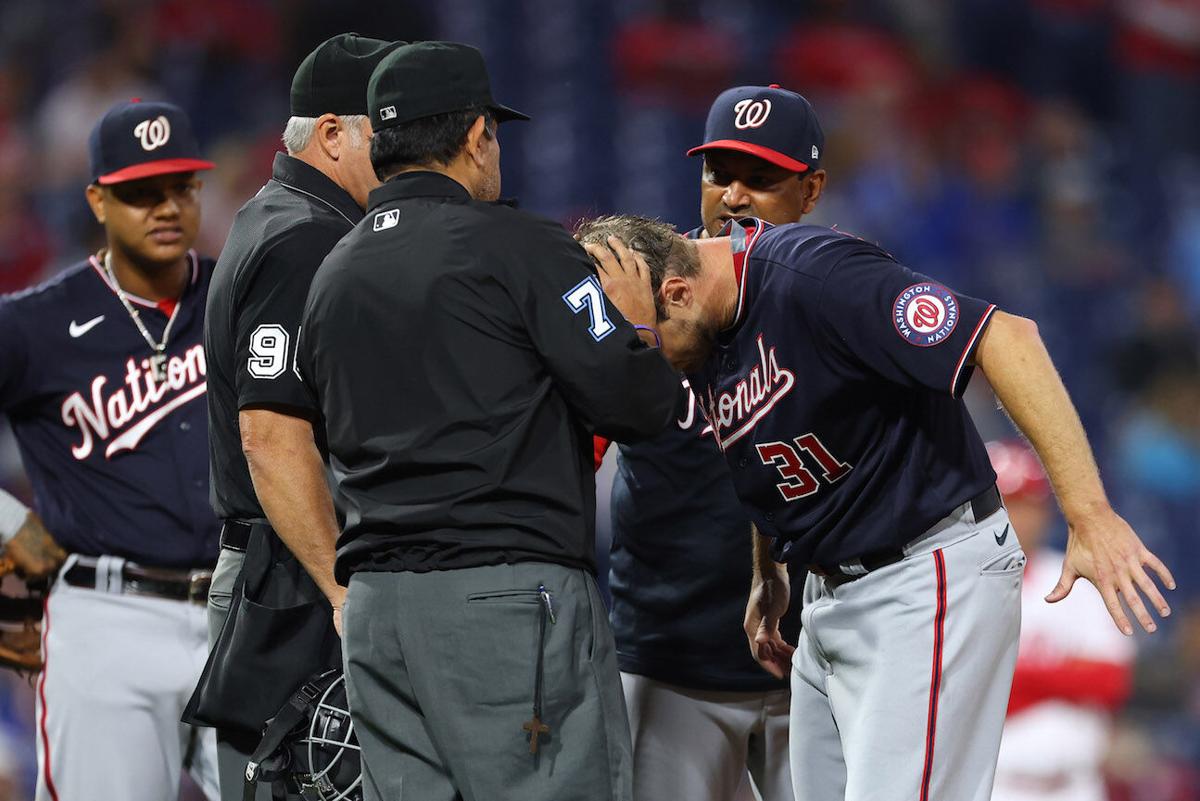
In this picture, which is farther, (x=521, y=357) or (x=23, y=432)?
(x=23, y=432)

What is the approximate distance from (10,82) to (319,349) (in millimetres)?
6285

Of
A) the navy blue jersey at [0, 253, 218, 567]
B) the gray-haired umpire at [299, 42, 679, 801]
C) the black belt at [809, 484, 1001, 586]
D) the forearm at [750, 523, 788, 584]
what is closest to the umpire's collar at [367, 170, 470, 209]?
the gray-haired umpire at [299, 42, 679, 801]

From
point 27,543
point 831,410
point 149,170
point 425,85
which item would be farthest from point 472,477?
point 149,170

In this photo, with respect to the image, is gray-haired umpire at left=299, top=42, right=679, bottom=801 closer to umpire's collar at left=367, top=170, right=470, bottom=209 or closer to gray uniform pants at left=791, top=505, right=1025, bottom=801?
umpire's collar at left=367, top=170, right=470, bottom=209

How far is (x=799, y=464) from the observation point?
9.27ft

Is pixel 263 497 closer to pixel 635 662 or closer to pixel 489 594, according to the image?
pixel 489 594

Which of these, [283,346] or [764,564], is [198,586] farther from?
[764,564]

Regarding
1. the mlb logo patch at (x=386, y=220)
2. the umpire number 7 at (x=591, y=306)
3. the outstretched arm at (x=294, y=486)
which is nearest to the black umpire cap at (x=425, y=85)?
the mlb logo patch at (x=386, y=220)

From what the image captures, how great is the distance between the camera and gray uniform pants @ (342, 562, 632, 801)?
2354 mm

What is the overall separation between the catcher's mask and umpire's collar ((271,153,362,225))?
0.89m

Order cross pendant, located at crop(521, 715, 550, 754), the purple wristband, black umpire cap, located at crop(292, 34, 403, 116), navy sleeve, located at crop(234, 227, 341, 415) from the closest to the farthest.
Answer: cross pendant, located at crop(521, 715, 550, 754) < the purple wristband < navy sleeve, located at crop(234, 227, 341, 415) < black umpire cap, located at crop(292, 34, 403, 116)

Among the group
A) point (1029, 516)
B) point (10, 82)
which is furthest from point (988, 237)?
point (10, 82)

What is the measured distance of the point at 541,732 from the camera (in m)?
2.35

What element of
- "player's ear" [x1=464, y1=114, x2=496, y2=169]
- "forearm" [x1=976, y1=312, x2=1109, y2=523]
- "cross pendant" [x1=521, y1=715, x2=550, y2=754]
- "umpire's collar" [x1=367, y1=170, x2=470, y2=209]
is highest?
"player's ear" [x1=464, y1=114, x2=496, y2=169]
